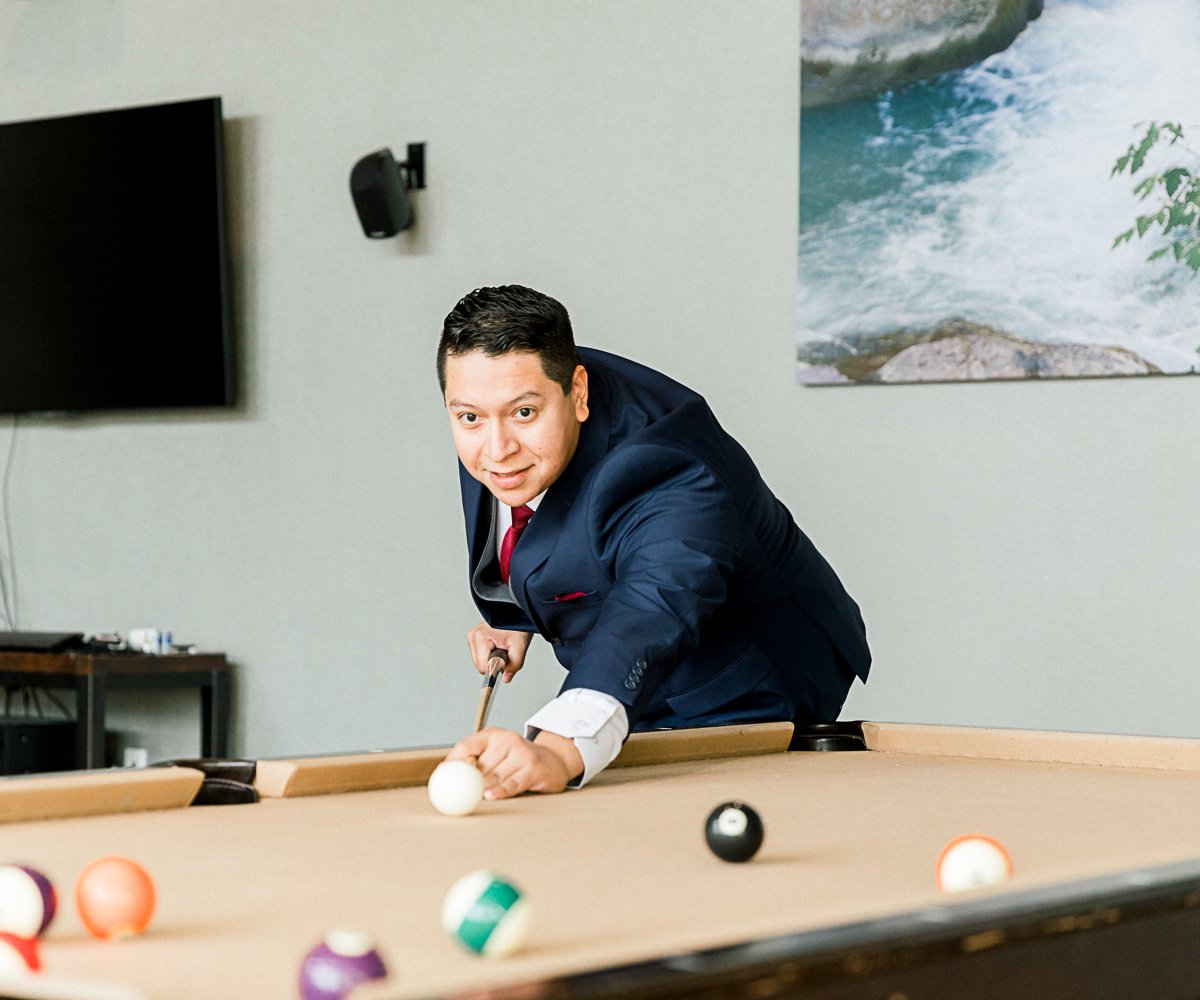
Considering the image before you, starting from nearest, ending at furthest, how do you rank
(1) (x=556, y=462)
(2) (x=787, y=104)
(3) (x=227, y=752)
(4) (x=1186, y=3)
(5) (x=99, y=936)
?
(5) (x=99, y=936) → (1) (x=556, y=462) → (4) (x=1186, y=3) → (2) (x=787, y=104) → (3) (x=227, y=752)

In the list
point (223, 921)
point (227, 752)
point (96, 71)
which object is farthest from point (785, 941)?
point (96, 71)

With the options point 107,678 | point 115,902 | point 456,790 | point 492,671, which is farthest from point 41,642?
point 115,902

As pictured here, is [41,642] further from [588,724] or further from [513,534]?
[588,724]

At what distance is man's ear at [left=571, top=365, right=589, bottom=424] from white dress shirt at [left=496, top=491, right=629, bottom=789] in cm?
50

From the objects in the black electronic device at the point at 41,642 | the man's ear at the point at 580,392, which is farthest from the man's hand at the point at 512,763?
the black electronic device at the point at 41,642

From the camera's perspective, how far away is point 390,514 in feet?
14.6

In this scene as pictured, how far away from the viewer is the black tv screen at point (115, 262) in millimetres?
4676

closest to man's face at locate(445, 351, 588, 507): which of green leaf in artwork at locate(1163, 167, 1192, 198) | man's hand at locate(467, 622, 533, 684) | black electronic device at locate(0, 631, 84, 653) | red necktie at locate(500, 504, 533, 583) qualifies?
red necktie at locate(500, 504, 533, 583)

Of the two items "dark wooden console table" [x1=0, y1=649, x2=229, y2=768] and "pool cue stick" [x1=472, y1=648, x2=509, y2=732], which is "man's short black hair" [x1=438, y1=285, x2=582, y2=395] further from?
"dark wooden console table" [x1=0, y1=649, x2=229, y2=768]

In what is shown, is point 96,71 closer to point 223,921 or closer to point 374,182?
point 374,182

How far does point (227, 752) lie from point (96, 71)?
216 centimetres

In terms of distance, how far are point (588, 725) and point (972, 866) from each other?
786mm

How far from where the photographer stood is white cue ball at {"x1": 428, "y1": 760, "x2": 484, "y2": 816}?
1.68 m

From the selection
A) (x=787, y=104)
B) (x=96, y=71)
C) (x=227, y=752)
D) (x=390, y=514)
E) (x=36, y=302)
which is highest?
(x=96, y=71)
